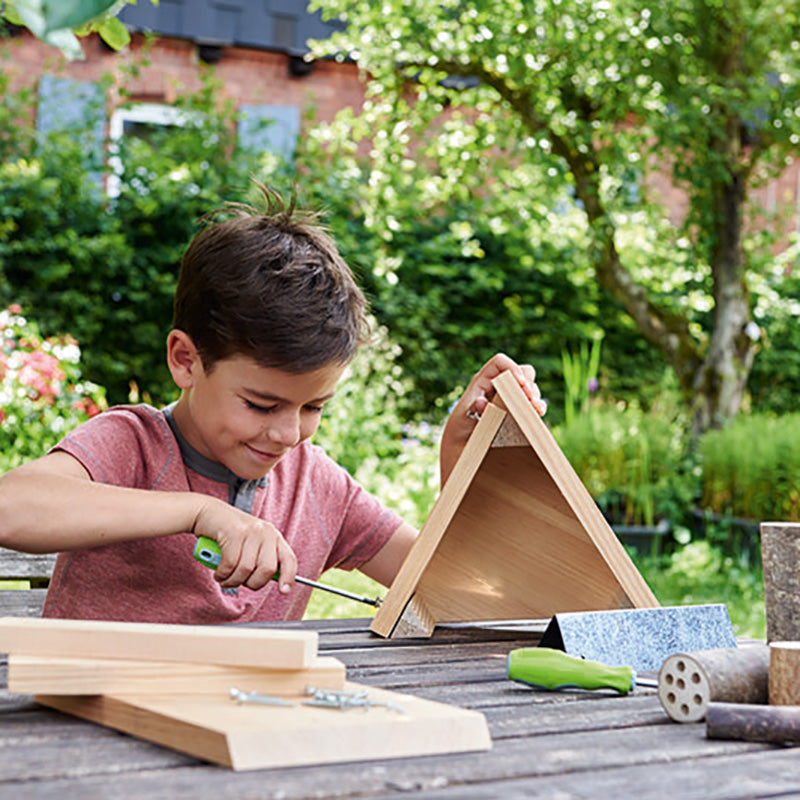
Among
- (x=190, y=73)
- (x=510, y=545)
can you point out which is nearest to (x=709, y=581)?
(x=510, y=545)

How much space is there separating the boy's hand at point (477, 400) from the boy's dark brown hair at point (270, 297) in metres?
0.21

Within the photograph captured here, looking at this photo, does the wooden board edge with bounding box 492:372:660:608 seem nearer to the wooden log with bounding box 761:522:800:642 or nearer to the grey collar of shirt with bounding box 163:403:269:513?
the wooden log with bounding box 761:522:800:642

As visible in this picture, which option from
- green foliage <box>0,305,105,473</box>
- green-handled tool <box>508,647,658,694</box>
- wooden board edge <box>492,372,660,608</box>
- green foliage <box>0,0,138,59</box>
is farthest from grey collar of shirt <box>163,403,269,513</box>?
green foliage <box>0,305,105,473</box>

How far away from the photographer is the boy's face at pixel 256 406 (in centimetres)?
176

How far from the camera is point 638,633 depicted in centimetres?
139

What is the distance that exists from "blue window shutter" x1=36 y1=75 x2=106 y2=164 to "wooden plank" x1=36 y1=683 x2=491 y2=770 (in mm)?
7217

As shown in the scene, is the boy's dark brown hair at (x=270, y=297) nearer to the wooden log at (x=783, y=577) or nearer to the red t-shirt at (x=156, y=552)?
the red t-shirt at (x=156, y=552)

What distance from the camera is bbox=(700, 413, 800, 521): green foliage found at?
5797 millimetres

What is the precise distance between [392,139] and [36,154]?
2.50m

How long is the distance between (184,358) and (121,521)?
447mm

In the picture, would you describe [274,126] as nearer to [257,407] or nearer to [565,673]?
[257,407]

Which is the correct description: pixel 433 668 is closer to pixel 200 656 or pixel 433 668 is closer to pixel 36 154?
pixel 200 656

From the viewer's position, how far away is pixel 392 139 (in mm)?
7070

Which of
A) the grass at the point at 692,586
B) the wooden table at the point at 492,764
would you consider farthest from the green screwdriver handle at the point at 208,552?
the grass at the point at 692,586
